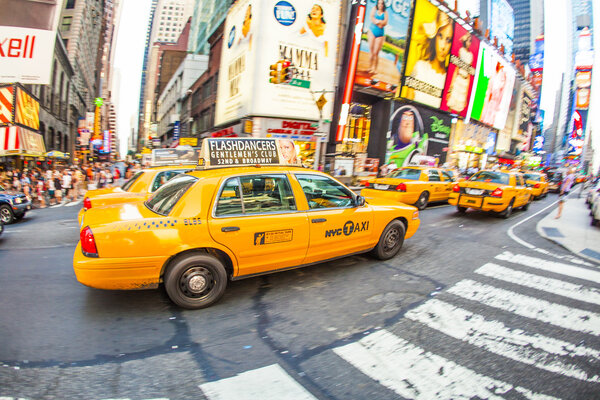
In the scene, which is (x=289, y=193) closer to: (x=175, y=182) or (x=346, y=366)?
(x=175, y=182)

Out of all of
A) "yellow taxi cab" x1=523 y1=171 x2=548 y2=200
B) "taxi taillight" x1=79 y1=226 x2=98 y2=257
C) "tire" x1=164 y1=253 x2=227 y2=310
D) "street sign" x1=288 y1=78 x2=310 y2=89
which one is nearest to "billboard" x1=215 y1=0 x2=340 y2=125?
"street sign" x1=288 y1=78 x2=310 y2=89

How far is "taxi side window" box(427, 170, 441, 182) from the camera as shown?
1193 centimetres

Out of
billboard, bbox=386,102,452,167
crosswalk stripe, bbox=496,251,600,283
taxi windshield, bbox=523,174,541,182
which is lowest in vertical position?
crosswalk stripe, bbox=496,251,600,283

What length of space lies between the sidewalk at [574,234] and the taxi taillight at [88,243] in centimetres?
835

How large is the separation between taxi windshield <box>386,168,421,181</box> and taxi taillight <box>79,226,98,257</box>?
10.2 metres

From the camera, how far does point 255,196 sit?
410cm

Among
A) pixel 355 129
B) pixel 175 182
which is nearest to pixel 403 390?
pixel 175 182

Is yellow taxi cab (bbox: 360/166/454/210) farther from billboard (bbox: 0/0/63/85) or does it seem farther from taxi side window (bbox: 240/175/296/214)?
billboard (bbox: 0/0/63/85)

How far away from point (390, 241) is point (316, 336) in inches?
114

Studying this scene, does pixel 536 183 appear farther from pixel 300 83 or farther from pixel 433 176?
pixel 300 83

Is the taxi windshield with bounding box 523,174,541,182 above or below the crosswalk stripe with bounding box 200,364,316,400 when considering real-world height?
above

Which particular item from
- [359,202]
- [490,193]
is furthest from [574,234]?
[359,202]

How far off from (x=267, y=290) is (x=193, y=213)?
145 cm

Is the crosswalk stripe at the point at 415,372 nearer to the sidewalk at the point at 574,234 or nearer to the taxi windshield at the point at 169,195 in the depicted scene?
the taxi windshield at the point at 169,195
